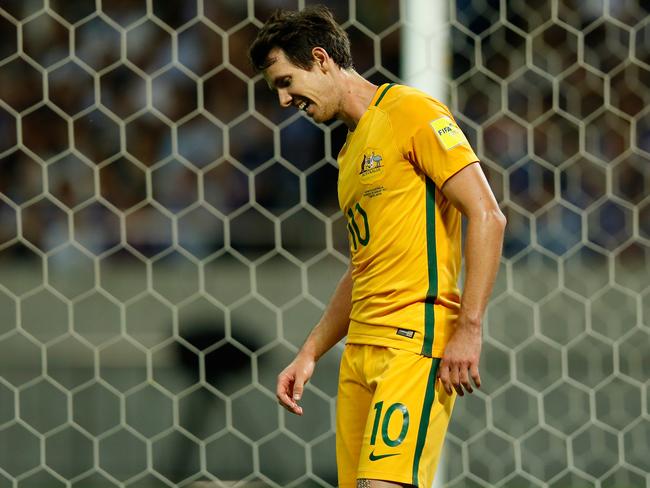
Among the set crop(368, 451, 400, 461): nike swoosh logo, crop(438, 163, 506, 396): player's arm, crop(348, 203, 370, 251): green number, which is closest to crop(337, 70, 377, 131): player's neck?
crop(348, 203, 370, 251): green number

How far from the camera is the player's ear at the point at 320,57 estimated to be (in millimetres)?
1540

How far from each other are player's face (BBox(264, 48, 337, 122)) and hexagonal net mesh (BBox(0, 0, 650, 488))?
0.74m

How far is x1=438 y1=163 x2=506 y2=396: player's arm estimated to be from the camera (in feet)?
4.55

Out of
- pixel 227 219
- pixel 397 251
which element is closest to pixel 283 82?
pixel 397 251

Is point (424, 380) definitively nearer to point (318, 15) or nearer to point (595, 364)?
point (318, 15)

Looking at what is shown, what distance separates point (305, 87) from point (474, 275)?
0.36m

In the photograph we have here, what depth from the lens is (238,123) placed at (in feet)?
7.64

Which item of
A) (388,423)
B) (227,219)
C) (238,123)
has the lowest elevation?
(227,219)

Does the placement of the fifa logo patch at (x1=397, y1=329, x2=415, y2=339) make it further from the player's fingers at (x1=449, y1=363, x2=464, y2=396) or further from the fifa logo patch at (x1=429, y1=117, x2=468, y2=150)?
the fifa logo patch at (x1=429, y1=117, x2=468, y2=150)

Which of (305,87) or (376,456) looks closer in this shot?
(376,456)

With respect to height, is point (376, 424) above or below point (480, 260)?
below

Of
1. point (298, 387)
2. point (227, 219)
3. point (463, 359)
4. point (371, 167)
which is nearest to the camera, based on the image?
point (463, 359)

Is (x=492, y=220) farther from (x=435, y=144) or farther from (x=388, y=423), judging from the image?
(x=388, y=423)

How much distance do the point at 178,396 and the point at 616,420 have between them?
938mm
